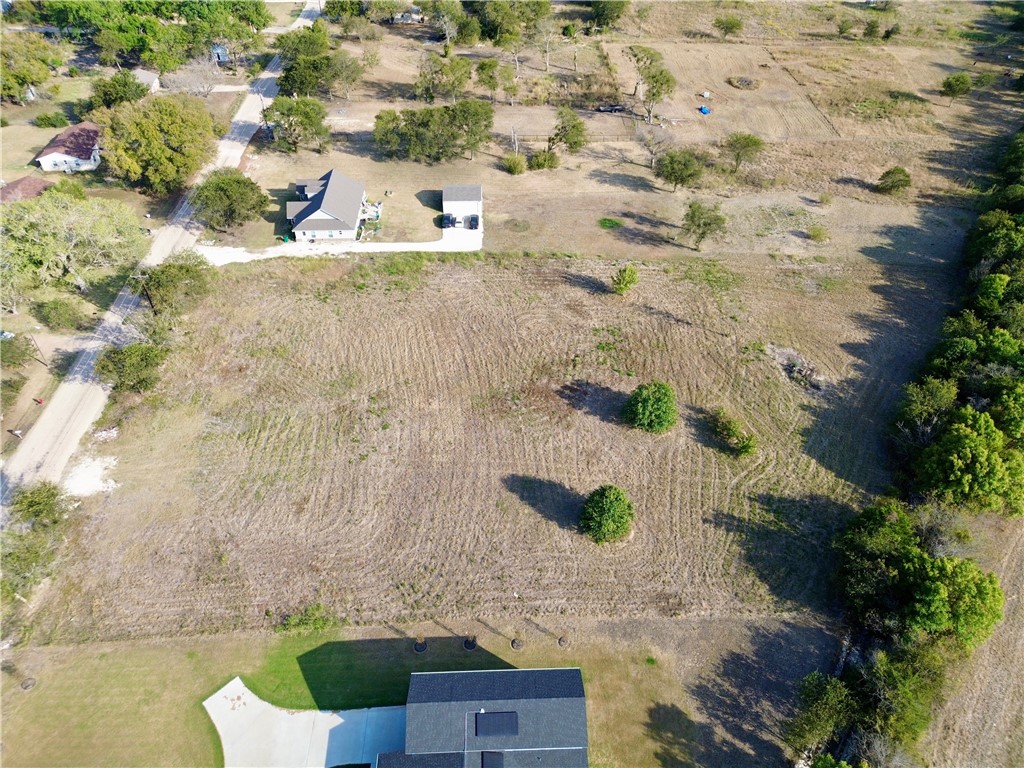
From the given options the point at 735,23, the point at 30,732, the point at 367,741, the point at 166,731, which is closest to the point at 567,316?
the point at 367,741

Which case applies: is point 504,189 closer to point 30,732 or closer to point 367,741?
point 367,741

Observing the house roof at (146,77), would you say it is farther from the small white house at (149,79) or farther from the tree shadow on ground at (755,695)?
the tree shadow on ground at (755,695)

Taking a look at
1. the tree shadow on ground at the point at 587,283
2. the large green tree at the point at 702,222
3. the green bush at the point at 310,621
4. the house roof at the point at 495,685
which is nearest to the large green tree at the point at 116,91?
the tree shadow on ground at the point at 587,283

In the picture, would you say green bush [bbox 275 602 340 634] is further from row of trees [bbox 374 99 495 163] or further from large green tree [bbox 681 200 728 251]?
row of trees [bbox 374 99 495 163]

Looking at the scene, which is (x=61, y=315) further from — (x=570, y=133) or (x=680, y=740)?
(x=570, y=133)

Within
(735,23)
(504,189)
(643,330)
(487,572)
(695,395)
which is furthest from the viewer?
(735,23)

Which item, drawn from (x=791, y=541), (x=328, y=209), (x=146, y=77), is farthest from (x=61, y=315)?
(x=791, y=541)
